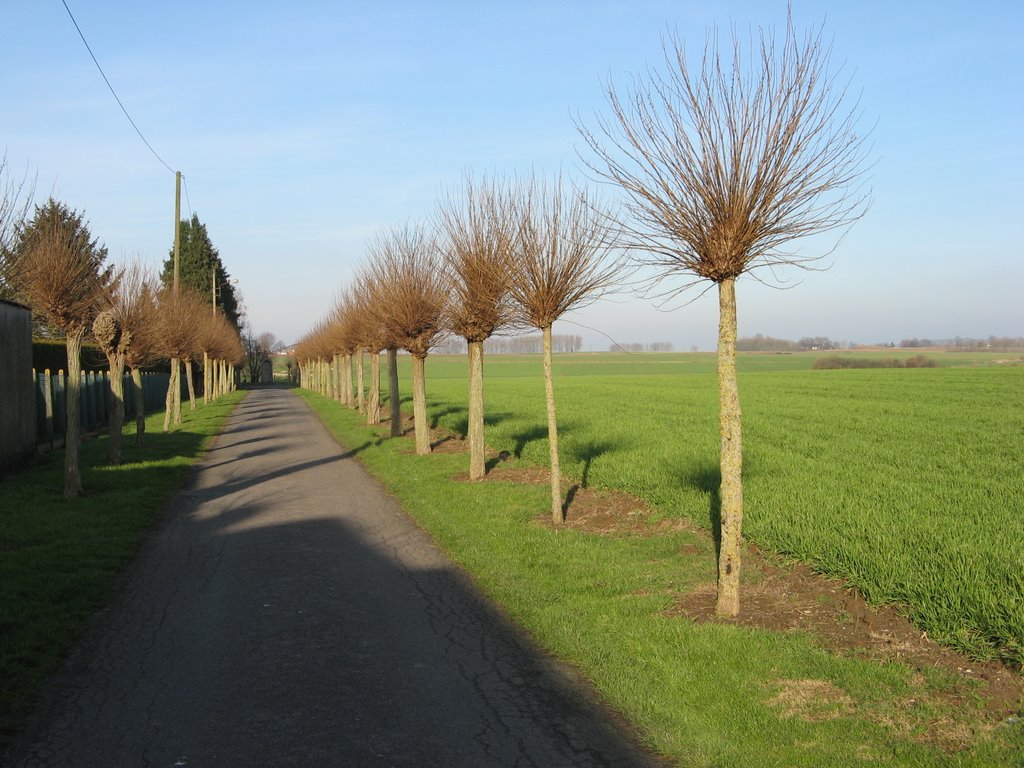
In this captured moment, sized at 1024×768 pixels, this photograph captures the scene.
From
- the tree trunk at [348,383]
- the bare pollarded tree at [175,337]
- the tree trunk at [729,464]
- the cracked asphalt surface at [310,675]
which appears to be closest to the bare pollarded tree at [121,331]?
the bare pollarded tree at [175,337]

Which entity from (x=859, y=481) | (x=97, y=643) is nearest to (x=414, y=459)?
(x=859, y=481)

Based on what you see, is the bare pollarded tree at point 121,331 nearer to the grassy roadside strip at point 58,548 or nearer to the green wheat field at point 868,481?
the grassy roadside strip at point 58,548

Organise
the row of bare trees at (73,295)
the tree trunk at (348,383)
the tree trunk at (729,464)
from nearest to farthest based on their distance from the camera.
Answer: the tree trunk at (729,464), the row of bare trees at (73,295), the tree trunk at (348,383)

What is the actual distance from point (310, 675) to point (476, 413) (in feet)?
33.6

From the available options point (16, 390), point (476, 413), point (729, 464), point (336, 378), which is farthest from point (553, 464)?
point (336, 378)

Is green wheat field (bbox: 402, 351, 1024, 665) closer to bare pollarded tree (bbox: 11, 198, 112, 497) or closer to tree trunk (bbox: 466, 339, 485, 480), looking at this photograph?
tree trunk (bbox: 466, 339, 485, 480)

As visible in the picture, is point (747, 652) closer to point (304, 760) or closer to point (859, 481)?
point (304, 760)

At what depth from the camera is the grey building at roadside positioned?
16.3 metres

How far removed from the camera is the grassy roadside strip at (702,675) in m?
4.49

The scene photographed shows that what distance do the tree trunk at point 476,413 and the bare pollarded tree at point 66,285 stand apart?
261 inches

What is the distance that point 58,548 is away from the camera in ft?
31.8

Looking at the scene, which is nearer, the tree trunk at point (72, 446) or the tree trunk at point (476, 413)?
the tree trunk at point (72, 446)

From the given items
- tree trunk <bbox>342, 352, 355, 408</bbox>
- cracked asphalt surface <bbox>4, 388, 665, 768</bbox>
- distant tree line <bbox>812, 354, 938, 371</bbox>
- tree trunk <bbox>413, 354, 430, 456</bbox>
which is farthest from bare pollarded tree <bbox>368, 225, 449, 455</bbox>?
distant tree line <bbox>812, 354, 938, 371</bbox>

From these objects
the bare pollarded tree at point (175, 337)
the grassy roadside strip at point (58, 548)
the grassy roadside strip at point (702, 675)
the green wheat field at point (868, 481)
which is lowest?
the grassy roadside strip at point (702, 675)
